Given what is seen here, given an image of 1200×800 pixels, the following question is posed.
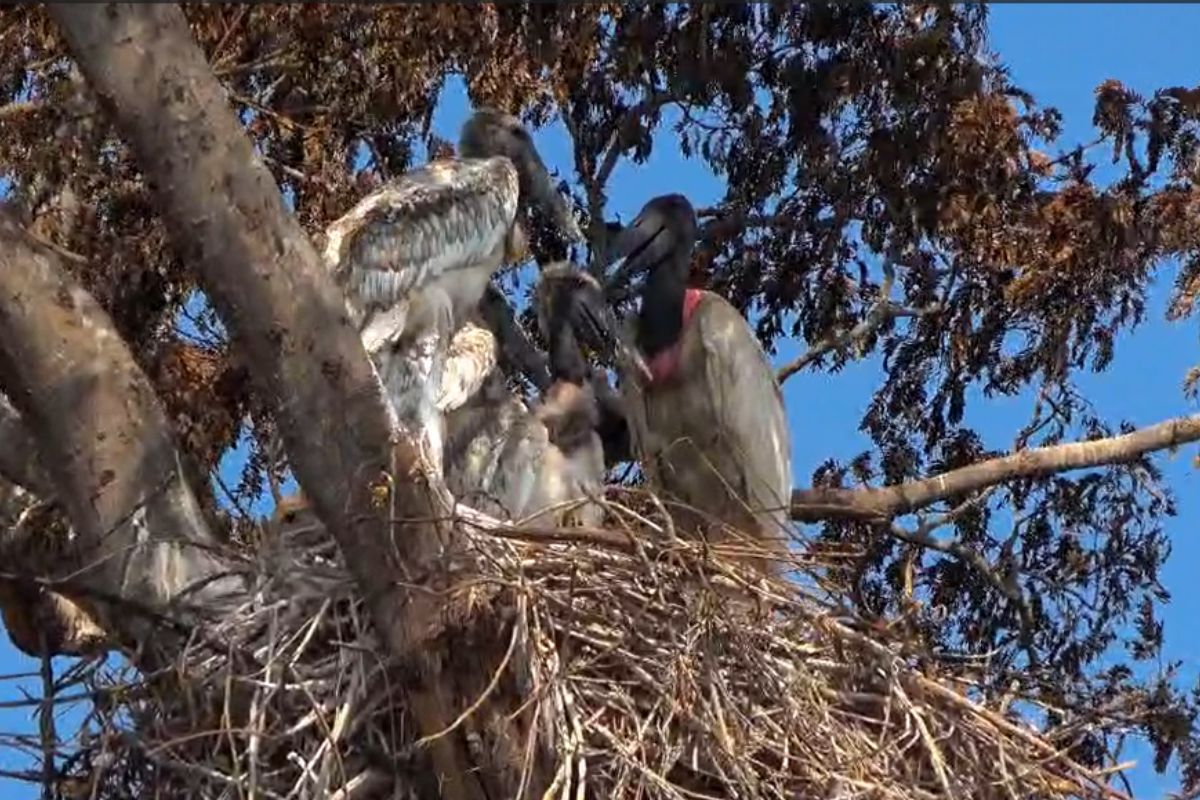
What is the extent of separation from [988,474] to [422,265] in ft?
6.63

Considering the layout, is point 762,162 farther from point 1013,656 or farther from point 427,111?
point 1013,656

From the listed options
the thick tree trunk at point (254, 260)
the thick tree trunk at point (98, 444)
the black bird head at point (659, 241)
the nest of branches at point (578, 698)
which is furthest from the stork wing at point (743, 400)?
the thick tree trunk at point (254, 260)

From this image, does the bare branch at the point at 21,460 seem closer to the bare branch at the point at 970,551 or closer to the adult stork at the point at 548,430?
the adult stork at the point at 548,430

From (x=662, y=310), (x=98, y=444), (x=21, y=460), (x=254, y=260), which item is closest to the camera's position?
(x=254, y=260)

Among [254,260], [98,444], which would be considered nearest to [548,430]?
[98,444]

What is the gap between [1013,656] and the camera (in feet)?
29.7

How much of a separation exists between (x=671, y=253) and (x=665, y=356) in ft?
1.11

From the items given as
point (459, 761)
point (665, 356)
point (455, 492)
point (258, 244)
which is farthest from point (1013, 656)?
point (258, 244)

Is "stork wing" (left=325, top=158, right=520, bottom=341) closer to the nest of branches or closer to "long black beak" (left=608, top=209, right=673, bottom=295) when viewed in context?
"long black beak" (left=608, top=209, right=673, bottom=295)

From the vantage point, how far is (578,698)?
6430mm

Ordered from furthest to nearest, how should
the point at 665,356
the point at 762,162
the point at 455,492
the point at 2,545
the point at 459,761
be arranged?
1. the point at 762,162
2. the point at 665,356
3. the point at 455,492
4. the point at 2,545
5. the point at 459,761

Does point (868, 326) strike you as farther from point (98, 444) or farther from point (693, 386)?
point (98, 444)

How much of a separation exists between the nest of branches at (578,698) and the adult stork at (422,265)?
0.96 metres

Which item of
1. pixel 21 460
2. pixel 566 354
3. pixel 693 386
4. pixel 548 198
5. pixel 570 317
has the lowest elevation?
pixel 21 460
